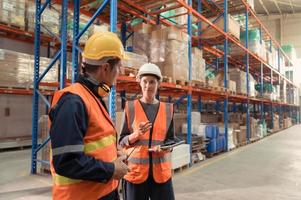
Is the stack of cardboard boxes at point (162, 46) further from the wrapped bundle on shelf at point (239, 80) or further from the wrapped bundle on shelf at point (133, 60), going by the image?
the wrapped bundle on shelf at point (239, 80)

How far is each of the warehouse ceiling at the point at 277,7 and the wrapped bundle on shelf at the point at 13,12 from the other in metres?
19.8

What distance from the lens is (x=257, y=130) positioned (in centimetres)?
1235

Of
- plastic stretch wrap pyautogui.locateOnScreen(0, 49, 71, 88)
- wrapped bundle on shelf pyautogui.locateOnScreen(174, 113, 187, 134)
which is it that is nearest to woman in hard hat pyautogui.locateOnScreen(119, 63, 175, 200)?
wrapped bundle on shelf pyautogui.locateOnScreen(174, 113, 187, 134)

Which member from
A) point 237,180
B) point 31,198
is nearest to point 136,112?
point 31,198

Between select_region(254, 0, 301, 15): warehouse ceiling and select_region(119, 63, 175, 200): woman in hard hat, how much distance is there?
75.9 ft

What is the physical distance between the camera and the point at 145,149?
243cm

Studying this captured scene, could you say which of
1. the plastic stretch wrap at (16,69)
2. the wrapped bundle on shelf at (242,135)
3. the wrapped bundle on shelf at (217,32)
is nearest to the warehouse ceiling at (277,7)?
the wrapped bundle on shelf at (217,32)

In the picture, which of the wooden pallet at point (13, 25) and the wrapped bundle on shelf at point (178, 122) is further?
the wooden pallet at point (13, 25)

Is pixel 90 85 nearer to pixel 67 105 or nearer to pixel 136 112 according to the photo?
pixel 67 105

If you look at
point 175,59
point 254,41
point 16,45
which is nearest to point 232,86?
point 254,41

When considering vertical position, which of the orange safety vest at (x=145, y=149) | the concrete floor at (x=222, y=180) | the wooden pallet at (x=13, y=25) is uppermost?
the wooden pallet at (x=13, y=25)

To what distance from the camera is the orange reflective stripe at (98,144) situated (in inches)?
54.2

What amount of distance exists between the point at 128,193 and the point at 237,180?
139 inches

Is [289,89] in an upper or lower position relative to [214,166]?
upper
